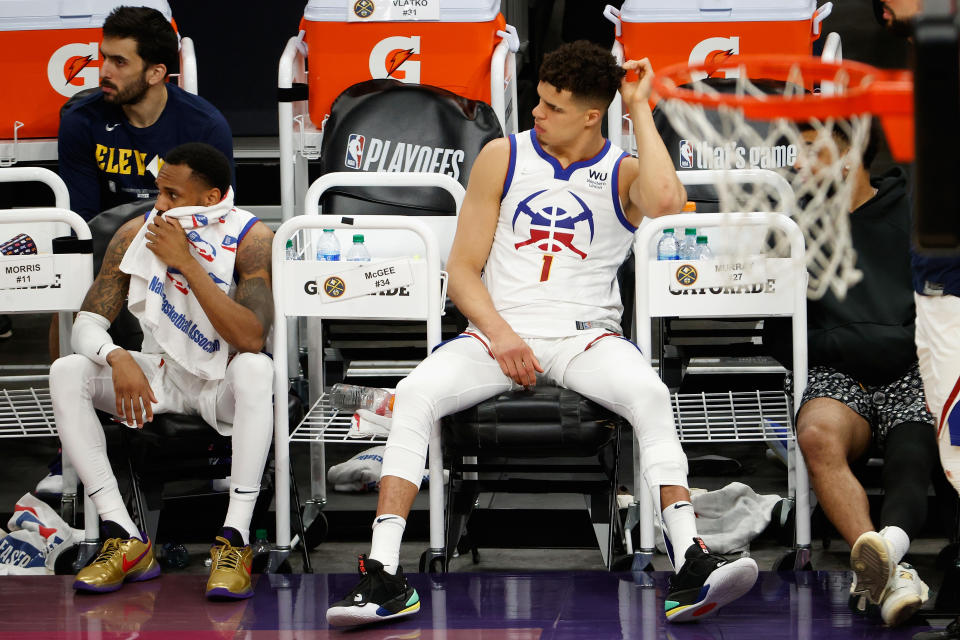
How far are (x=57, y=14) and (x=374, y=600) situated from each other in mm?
3074

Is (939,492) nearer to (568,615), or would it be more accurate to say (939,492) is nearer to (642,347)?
(642,347)

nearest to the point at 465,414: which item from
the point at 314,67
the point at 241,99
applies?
the point at 314,67

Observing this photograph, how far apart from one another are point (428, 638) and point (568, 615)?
404 mm

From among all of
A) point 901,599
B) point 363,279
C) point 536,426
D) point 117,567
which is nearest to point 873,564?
point 901,599

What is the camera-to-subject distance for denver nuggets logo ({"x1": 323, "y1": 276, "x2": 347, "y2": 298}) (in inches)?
147

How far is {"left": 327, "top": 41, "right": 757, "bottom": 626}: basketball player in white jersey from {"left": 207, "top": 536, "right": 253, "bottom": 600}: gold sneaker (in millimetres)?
437

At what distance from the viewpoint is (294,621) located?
337cm

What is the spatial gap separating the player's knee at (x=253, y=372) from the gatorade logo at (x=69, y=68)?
76.3 inches

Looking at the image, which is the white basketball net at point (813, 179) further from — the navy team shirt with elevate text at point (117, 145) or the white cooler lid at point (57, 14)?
the white cooler lid at point (57, 14)

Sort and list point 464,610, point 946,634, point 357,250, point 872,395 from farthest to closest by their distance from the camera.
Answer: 1. point 357,250
2. point 872,395
3. point 464,610
4. point 946,634

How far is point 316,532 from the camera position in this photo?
415 cm

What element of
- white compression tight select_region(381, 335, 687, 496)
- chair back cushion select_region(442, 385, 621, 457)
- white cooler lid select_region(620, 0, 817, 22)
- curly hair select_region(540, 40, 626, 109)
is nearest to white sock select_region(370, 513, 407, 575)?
white compression tight select_region(381, 335, 687, 496)

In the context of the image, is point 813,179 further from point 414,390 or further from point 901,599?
point 414,390

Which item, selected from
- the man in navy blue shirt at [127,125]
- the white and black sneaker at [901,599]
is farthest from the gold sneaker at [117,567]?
the white and black sneaker at [901,599]
